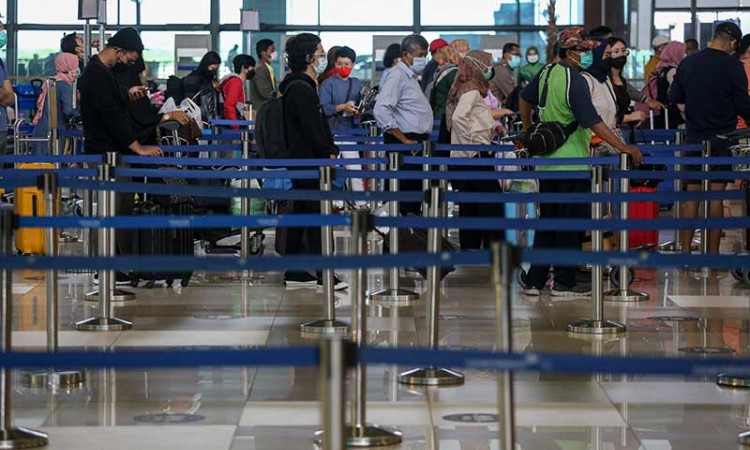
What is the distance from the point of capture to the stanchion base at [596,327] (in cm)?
934

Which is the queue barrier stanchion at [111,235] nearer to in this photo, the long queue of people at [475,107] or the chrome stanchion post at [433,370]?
the long queue of people at [475,107]

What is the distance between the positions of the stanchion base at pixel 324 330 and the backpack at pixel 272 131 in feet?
9.14

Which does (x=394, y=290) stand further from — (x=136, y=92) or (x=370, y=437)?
(x=370, y=437)

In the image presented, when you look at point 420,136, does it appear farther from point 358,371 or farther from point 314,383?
point 358,371

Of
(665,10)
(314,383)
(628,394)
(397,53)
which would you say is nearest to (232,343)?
(314,383)

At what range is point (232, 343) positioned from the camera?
29.1ft

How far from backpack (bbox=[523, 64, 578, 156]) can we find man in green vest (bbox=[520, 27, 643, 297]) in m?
0.03

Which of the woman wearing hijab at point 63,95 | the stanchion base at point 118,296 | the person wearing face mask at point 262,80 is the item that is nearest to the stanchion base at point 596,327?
the stanchion base at point 118,296

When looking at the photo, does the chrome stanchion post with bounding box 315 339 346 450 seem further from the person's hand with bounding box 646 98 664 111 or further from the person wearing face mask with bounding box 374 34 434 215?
the person's hand with bounding box 646 98 664 111

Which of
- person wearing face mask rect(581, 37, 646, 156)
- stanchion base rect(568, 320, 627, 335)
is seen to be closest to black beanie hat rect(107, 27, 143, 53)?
person wearing face mask rect(581, 37, 646, 156)

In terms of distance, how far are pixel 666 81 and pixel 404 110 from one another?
7108mm

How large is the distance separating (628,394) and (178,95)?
12.1m

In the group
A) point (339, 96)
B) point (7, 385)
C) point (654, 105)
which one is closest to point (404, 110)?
point (339, 96)

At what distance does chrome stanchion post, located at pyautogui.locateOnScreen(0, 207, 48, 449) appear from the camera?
20.7 ft
